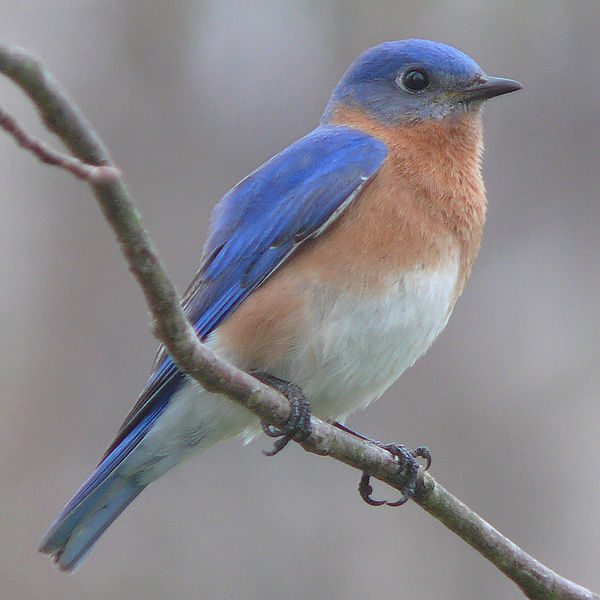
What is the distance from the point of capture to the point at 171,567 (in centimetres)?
589

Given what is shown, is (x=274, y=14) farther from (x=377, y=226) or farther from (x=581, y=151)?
(x=377, y=226)

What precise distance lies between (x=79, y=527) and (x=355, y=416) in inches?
105

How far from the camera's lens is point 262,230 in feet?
12.4

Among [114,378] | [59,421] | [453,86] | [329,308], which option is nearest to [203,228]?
[114,378]

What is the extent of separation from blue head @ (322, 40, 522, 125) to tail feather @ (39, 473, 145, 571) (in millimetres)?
1783

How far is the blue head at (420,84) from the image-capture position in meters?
4.04

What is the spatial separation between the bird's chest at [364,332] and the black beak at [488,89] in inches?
29.4

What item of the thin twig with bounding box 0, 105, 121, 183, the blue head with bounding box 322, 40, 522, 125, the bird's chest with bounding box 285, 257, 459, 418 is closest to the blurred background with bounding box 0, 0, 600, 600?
the blue head with bounding box 322, 40, 522, 125

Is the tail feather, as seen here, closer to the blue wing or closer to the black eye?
the blue wing

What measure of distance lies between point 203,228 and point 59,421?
147 centimetres

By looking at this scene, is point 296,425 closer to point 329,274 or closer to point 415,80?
point 329,274

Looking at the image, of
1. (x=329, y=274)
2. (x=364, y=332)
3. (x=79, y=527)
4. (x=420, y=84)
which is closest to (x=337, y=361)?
(x=364, y=332)

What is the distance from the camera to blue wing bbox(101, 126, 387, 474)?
143 inches

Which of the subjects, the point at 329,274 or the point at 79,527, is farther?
the point at 79,527
